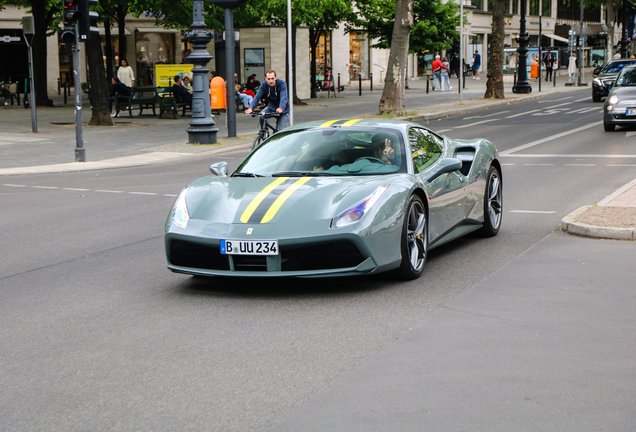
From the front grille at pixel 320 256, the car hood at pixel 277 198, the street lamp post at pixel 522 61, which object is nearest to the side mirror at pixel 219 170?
the car hood at pixel 277 198

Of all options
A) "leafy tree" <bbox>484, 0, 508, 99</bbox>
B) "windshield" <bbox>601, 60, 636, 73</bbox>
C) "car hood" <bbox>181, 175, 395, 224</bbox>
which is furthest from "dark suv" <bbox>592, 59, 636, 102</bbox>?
"car hood" <bbox>181, 175, 395, 224</bbox>

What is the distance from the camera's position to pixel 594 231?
27.2ft

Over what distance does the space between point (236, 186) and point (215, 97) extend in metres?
21.0

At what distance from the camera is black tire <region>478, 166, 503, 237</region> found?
844 centimetres

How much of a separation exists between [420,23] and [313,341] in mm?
42950

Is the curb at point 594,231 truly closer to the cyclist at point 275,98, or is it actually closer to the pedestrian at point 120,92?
the cyclist at point 275,98

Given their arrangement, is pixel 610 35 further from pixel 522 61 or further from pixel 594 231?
pixel 594 231

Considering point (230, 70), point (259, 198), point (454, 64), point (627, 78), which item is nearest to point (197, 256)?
point (259, 198)

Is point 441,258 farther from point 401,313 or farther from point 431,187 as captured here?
point 401,313

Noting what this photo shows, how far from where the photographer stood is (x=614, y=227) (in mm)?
8227

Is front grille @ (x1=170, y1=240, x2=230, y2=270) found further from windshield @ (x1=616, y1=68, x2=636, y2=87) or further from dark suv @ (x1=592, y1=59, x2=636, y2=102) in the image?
dark suv @ (x1=592, y1=59, x2=636, y2=102)

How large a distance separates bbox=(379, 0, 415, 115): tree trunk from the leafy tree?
29.5ft

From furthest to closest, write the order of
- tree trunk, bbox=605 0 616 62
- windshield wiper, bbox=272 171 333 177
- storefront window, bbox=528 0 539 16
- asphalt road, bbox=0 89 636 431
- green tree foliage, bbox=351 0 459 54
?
storefront window, bbox=528 0 539 16 → tree trunk, bbox=605 0 616 62 → green tree foliage, bbox=351 0 459 54 → windshield wiper, bbox=272 171 333 177 → asphalt road, bbox=0 89 636 431

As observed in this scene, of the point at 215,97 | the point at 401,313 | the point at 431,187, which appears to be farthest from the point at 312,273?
the point at 215,97
